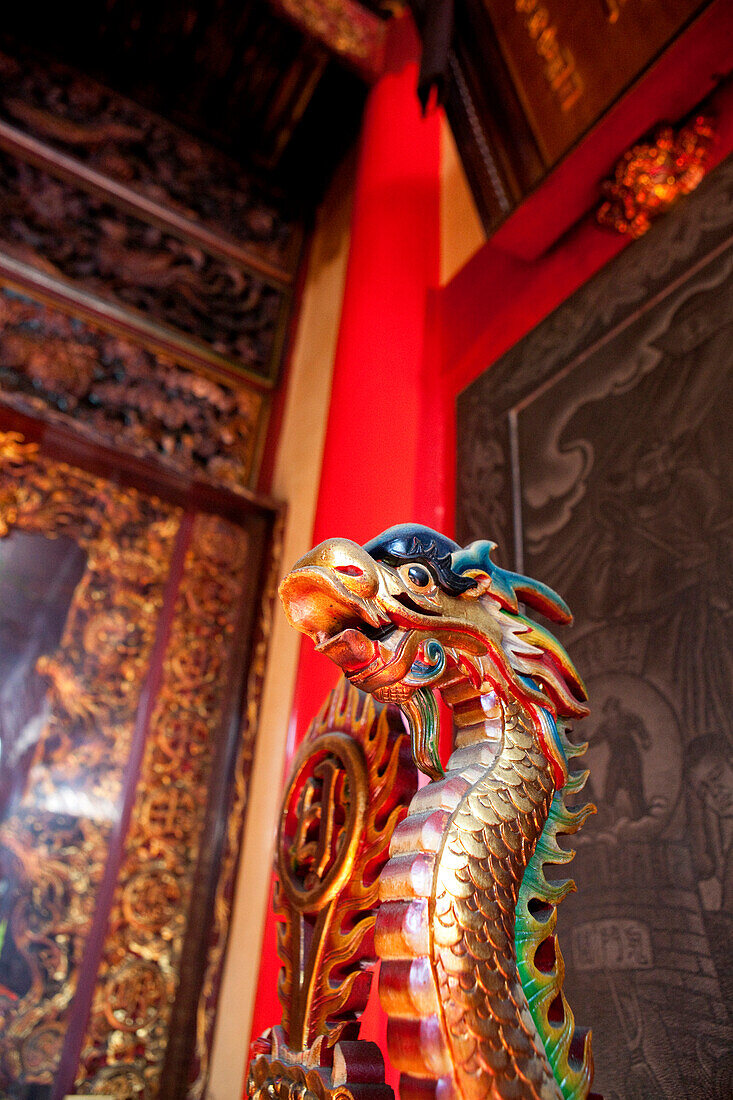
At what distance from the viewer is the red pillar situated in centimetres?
150

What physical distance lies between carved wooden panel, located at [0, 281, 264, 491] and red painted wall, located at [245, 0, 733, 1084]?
481mm

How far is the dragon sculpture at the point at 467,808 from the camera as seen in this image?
0.38 m

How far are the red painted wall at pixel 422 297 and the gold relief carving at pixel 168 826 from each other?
1.05 feet

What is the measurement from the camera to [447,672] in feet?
1.69

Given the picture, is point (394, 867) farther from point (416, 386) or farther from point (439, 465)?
point (416, 386)

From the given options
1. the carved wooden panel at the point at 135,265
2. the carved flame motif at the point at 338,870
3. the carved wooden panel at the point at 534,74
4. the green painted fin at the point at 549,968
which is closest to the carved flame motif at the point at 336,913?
the carved flame motif at the point at 338,870

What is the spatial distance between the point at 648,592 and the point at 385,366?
3.10ft

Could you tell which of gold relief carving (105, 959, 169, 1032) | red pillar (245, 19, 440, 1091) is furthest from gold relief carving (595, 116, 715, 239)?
gold relief carving (105, 959, 169, 1032)

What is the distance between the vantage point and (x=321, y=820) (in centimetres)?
61

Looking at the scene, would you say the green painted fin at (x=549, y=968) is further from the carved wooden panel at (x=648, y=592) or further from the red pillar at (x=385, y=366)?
the red pillar at (x=385, y=366)

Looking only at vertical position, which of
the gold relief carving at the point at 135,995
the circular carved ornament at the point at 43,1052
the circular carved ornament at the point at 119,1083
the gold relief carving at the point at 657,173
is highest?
the gold relief carving at the point at 657,173

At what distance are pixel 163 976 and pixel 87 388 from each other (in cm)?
142

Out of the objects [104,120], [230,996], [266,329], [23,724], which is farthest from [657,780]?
[104,120]

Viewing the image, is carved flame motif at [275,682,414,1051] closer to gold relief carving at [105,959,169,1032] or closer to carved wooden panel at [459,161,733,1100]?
carved wooden panel at [459,161,733,1100]
